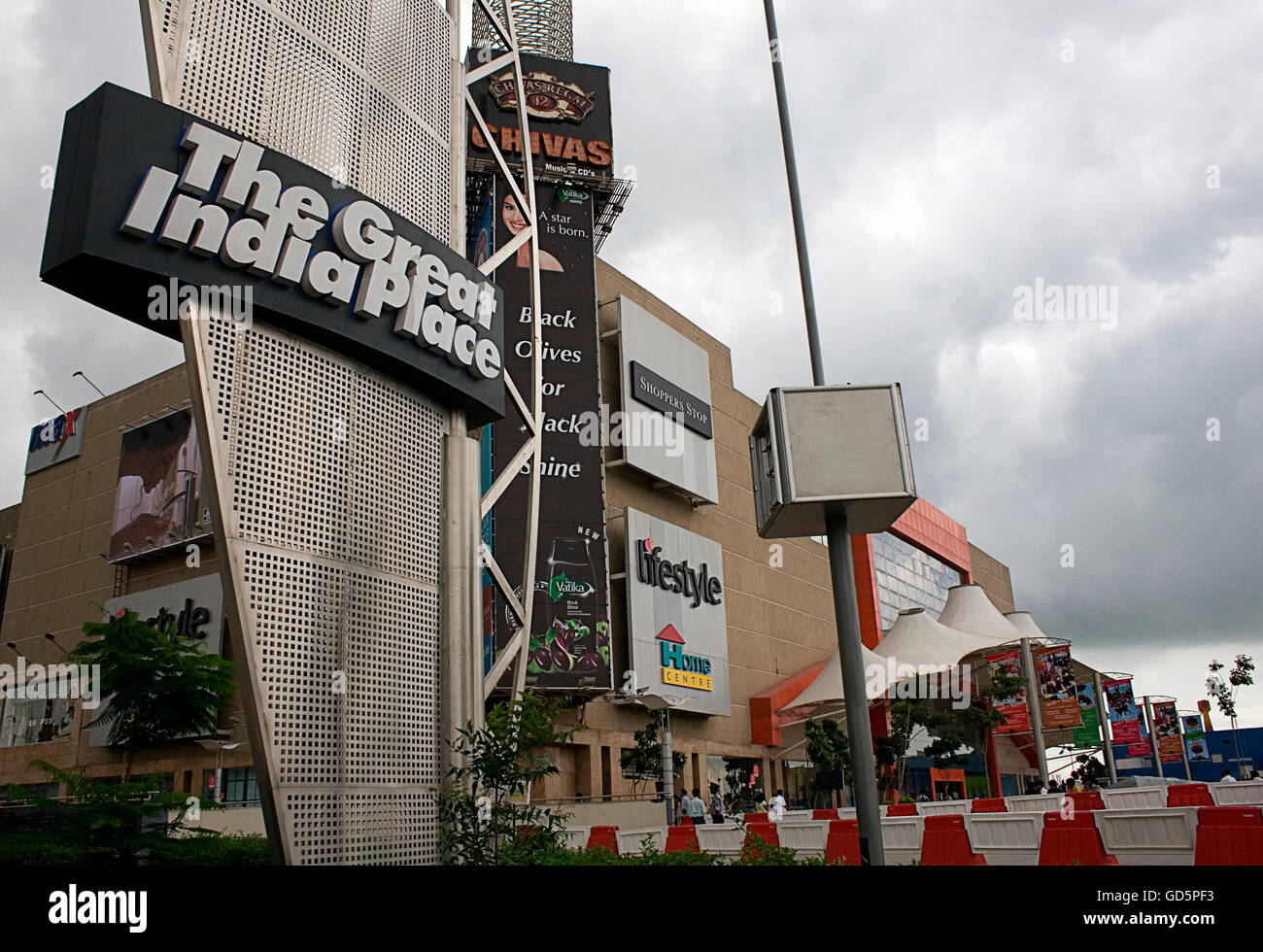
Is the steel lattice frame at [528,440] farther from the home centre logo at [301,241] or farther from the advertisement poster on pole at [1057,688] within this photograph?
the advertisement poster on pole at [1057,688]

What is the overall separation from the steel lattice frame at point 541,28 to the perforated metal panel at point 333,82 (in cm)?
3359

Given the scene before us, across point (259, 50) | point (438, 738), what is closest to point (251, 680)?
point (438, 738)

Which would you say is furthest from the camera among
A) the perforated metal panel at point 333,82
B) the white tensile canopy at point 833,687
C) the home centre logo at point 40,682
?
the home centre logo at point 40,682

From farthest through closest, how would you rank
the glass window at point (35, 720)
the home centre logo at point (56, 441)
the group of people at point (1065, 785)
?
the home centre logo at point (56, 441), the glass window at point (35, 720), the group of people at point (1065, 785)

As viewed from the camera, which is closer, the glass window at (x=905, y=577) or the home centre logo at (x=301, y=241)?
the home centre logo at (x=301, y=241)

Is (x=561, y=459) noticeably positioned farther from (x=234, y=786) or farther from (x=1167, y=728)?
(x=1167, y=728)

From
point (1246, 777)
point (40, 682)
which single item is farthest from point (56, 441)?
point (1246, 777)

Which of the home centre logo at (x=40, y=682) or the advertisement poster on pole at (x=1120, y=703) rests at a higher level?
the home centre logo at (x=40, y=682)

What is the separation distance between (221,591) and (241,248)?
32.8 meters

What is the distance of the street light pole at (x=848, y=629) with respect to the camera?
7156 millimetres

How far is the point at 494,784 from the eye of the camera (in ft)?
34.6

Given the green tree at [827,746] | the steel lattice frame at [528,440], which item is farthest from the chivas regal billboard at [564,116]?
the green tree at [827,746]

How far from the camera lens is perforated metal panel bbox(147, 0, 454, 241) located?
9.89 m

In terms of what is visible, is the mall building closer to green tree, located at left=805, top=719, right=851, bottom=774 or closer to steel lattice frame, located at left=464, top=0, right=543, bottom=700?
green tree, located at left=805, top=719, right=851, bottom=774
